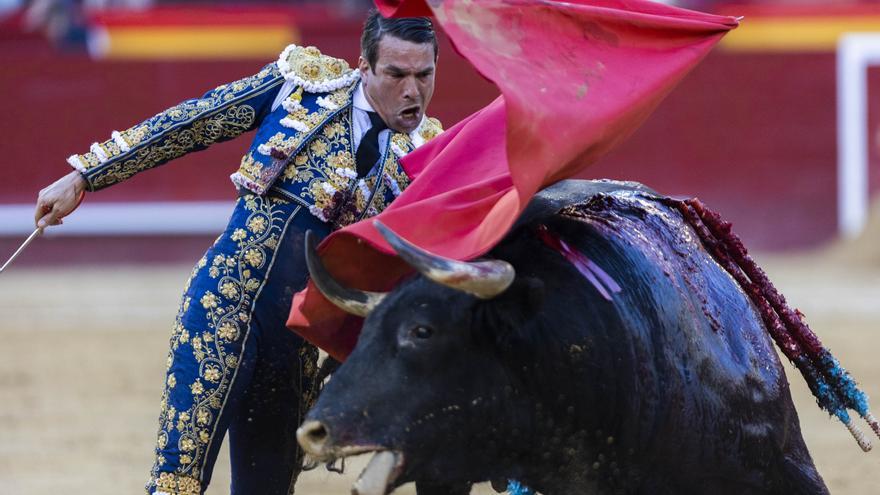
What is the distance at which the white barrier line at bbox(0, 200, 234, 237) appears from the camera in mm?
10016

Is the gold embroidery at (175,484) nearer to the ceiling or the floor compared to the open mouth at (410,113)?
nearer to the floor

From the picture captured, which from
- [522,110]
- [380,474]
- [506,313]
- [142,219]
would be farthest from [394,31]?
[142,219]

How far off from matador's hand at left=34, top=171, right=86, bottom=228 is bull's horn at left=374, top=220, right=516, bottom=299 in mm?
766

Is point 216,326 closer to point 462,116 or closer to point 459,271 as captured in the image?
point 459,271

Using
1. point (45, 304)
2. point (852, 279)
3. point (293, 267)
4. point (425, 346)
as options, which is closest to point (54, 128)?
point (45, 304)

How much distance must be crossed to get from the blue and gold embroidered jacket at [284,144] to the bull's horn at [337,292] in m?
0.35

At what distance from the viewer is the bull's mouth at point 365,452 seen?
232 cm

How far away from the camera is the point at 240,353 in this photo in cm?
290

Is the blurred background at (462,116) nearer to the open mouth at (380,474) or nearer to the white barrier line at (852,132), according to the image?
the white barrier line at (852,132)

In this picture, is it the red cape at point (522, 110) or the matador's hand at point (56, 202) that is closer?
the red cape at point (522, 110)

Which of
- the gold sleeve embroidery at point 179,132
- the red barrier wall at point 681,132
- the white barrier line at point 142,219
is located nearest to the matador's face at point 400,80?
the gold sleeve embroidery at point 179,132

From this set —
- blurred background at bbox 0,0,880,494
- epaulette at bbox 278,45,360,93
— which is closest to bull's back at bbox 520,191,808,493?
epaulette at bbox 278,45,360,93

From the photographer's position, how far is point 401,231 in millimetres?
2549

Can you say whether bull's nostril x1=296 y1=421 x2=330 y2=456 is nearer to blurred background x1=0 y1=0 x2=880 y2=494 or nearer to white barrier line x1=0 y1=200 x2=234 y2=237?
blurred background x1=0 y1=0 x2=880 y2=494
